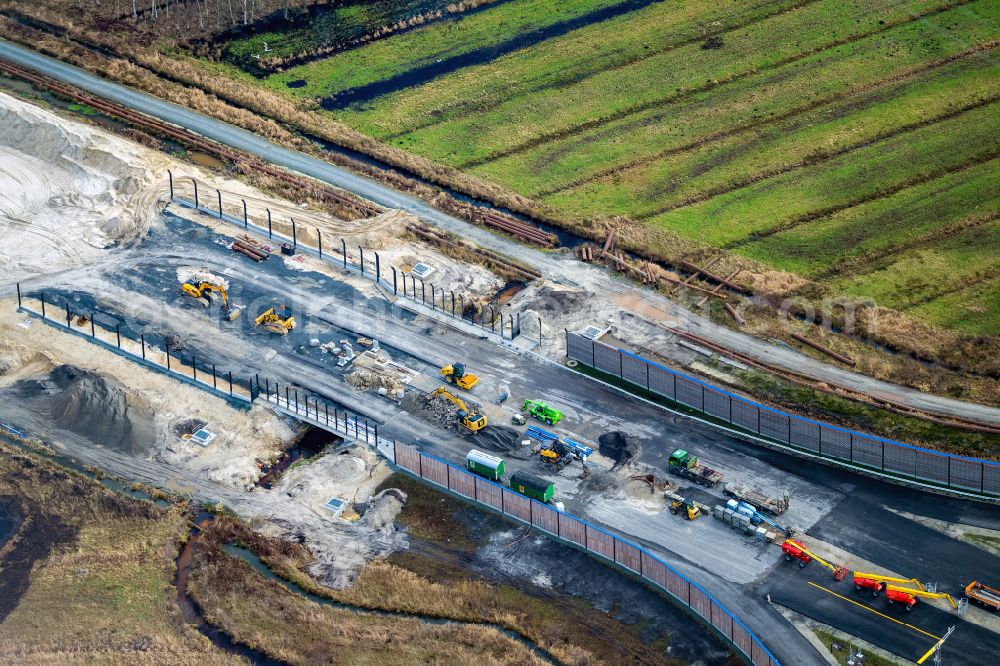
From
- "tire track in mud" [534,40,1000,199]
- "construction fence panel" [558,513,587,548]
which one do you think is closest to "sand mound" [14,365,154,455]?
"construction fence panel" [558,513,587,548]

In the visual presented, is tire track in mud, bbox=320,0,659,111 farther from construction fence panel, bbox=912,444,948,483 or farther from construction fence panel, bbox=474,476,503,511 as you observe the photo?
construction fence panel, bbox=912,444,948,483

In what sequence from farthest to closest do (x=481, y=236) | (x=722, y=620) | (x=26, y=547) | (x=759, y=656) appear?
1. (x=481, y=236)
2. (x=26, y=547)
3. (x=722, y=620)
4. (x=759, y=656)

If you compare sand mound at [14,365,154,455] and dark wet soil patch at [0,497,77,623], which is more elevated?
sand mound at [14,365,154,455]

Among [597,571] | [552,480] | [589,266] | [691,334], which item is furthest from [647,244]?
[597,571]

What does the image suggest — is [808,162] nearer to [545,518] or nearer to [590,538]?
[545,518]

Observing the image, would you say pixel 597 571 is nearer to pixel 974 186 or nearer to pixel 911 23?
pixel 974 186

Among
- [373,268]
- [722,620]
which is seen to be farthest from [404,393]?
[722,620]
